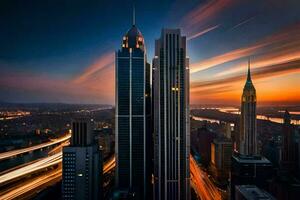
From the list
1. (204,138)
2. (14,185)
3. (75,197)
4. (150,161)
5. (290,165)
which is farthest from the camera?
(204,138)

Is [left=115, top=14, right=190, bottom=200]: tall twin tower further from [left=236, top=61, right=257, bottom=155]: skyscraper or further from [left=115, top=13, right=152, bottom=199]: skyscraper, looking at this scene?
[left=236, top=61, right=257, bottom=155]: skyscraper

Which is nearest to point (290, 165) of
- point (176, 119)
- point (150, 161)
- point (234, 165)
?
point (234, 165)

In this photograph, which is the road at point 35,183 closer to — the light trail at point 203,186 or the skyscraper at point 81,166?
the skyscraper at point 81,166

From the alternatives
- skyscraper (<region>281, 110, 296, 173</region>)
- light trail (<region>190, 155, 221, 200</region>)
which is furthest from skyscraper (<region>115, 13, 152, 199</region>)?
skyscraper (<region>281, 110, 296, 173</region>)

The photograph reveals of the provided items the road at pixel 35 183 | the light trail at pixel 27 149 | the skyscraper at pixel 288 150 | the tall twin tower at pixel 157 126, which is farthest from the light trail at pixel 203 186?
the light trail at pixel 27 149

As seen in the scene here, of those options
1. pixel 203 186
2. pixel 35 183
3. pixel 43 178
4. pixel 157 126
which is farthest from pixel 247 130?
pixel 35 183

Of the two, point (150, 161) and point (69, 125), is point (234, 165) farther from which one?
point (69, 125)
